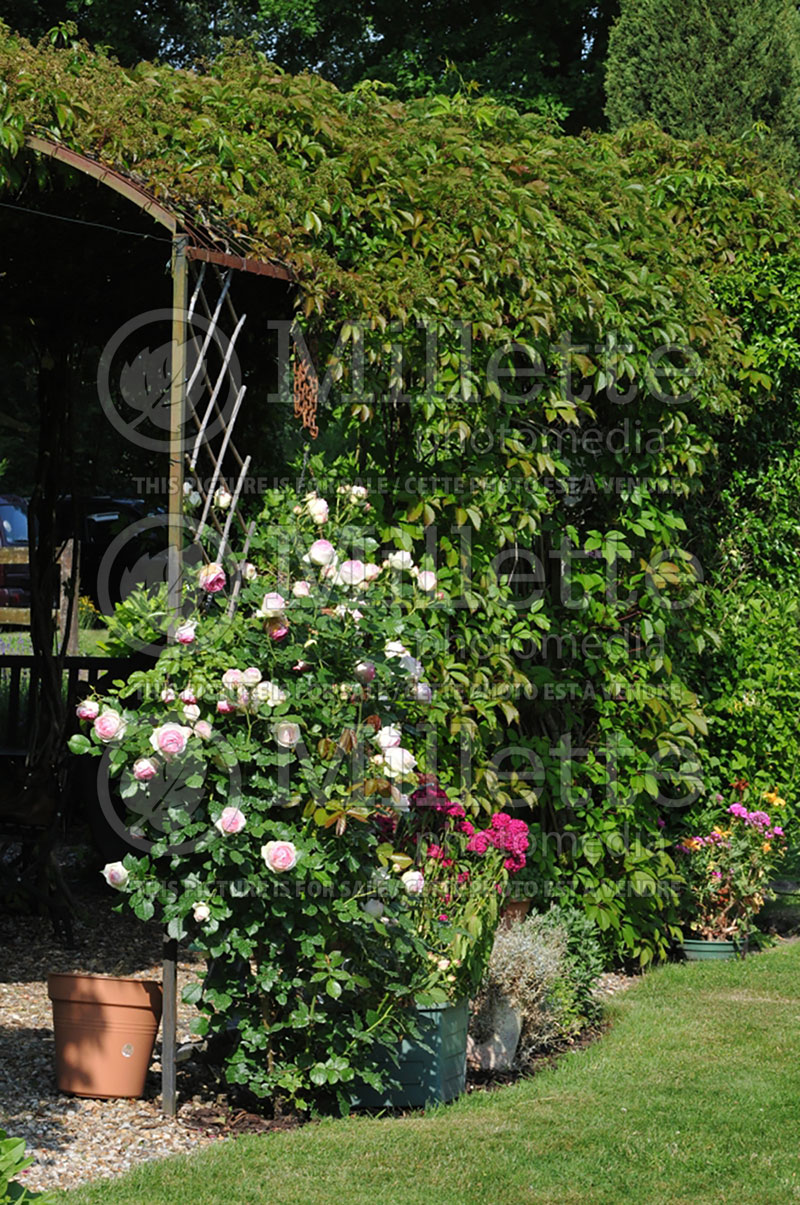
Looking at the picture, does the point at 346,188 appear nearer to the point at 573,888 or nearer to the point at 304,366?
the point at 304,366

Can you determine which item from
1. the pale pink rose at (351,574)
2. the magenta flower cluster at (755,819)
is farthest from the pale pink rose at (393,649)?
the magenta flower cluster at (755,819)

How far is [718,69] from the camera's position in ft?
40.1

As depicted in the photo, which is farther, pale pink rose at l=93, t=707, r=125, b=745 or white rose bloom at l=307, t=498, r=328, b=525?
white rose bloom at l=307, t=498, r=328, b=525

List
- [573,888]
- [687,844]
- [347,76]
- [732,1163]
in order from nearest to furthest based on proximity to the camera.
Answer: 1. [732,1163]
2. [573,888]
3. [687,844]
4. [347,76]

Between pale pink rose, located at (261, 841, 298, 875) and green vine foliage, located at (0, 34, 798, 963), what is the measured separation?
1195 mm

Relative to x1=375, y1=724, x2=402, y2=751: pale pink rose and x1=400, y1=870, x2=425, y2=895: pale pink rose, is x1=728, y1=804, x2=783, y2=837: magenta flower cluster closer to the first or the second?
x1=400, y1=870, x2=425, y2=895: pale pink rose

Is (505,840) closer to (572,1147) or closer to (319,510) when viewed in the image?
(572,1147)

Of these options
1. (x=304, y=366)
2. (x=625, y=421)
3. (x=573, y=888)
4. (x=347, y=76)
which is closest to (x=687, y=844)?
(x=573, y=888)

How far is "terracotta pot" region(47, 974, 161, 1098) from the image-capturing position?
13.4 feet

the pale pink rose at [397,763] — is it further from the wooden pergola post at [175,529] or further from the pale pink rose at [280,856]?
the wooden pergola post at [175,529]

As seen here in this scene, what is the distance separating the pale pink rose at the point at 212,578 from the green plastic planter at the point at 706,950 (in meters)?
3.47

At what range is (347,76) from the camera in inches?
746

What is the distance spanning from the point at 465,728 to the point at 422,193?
1.93m

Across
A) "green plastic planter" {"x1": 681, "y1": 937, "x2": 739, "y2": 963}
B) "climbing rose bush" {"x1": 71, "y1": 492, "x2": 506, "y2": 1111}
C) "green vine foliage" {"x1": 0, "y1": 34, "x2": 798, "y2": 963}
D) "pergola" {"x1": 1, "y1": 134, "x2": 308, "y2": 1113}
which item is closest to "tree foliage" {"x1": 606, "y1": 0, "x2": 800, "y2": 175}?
"green vine foliage" {"x1": 0, "y1": 34, "x2": 798, "y2": 963}
